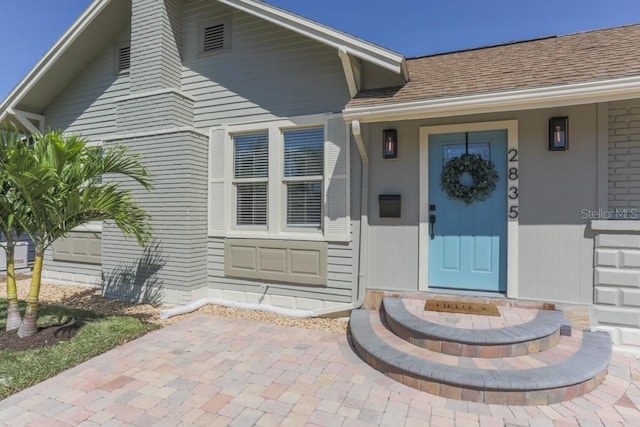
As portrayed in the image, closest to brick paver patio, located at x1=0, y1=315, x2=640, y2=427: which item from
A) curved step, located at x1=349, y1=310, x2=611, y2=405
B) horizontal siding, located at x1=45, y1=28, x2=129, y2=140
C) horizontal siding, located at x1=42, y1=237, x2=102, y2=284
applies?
curved step, located at x1=349, y1=310, x2=611, y2=405

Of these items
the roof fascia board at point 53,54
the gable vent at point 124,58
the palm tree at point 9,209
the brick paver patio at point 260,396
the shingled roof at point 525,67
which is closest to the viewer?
the brick paver patio at point 260,396

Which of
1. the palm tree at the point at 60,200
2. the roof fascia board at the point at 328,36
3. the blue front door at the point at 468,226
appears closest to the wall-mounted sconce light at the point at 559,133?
the blue front door at the point at 468,226

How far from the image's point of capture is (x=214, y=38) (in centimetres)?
553

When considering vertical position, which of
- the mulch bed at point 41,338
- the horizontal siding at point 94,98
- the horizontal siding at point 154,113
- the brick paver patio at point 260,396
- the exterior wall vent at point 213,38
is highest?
the exterior wall vent at point 213,38

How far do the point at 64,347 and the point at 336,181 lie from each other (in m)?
3.73

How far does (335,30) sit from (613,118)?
3447 millimetres

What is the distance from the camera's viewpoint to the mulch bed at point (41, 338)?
348 cm

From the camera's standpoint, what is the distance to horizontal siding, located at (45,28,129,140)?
20.9ft

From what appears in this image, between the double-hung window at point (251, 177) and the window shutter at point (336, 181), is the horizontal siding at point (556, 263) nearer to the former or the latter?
the window shutter at point (336, 181)

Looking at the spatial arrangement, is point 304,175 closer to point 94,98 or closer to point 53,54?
point 94,98

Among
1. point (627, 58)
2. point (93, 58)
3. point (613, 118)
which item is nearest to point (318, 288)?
point (613, 118)

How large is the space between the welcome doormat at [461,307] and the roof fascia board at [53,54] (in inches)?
285

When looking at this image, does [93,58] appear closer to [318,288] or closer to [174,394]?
[318,288]

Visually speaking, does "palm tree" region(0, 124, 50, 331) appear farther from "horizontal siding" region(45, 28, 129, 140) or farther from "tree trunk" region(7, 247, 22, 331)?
"horizontal siding" region(45, 28, 129, 140)
